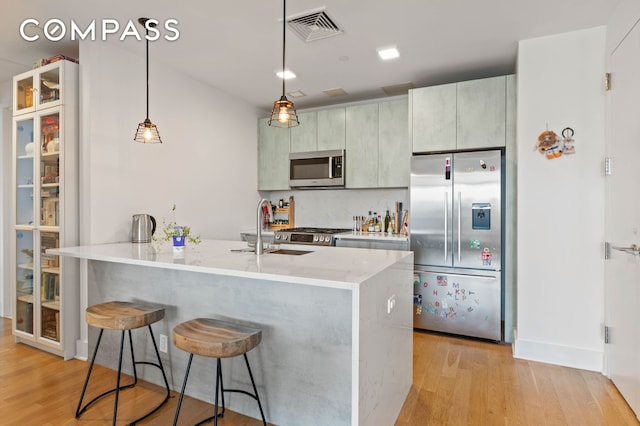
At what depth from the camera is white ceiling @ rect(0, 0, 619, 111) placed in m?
2.46

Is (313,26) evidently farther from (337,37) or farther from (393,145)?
(393,145)

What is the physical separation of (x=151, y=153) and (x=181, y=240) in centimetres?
134

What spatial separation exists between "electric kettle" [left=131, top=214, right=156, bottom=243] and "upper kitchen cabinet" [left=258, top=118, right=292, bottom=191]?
6.45ft

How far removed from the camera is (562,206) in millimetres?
2857

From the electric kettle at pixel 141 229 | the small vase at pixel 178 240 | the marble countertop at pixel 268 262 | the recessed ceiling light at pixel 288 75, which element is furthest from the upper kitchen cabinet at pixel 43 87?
the recessed ceiling light at pixel 288 75

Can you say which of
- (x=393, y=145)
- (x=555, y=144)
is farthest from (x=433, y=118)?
(x=555, y=144)

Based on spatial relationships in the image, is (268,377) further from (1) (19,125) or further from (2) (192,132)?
(1) (19,125)

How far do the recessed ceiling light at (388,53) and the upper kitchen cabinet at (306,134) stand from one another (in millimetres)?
1434

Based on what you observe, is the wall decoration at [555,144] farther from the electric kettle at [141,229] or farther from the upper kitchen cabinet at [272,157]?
the electric kettle at [141,229]

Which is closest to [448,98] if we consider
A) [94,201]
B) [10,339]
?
[94,201]

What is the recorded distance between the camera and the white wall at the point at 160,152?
294 cm

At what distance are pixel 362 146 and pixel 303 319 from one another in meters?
2.76

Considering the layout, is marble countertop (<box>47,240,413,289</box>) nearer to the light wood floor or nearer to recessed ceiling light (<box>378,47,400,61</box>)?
the light wood floor

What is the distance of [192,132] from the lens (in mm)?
3859
